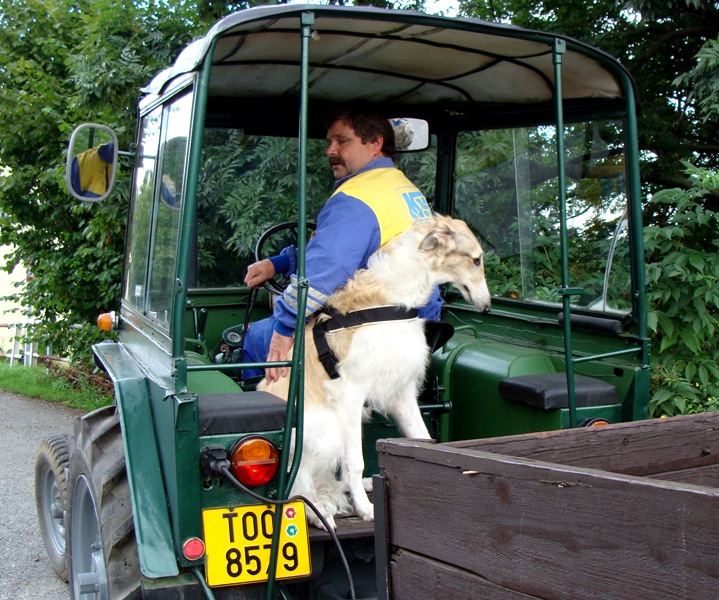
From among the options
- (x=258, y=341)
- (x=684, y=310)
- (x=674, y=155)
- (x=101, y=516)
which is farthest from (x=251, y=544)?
(x=674, y=155)

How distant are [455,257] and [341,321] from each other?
491 mm

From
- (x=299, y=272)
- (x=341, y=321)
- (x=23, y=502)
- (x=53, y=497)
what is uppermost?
(x=299, y=272)

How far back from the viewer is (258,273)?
412cm

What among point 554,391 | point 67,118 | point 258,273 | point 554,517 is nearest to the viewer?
point 554,517

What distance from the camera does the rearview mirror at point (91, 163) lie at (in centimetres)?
374

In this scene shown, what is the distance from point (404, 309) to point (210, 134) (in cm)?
185

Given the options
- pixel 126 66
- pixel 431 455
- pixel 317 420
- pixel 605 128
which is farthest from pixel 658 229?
pixel 126 66

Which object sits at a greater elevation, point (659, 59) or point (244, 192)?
point (659, 59)

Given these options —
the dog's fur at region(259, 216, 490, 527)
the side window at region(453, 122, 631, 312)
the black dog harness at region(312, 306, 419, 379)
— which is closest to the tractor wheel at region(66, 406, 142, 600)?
the dog's fur at region(259, 216, 490, 527)

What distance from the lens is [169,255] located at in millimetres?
2971

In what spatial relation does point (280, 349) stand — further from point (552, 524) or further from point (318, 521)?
point (552, 524)

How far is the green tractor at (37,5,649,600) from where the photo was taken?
A: 253 cm

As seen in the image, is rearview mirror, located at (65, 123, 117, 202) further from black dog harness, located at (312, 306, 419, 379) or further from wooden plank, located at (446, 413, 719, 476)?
wooden plank, located at (446, 413, 719, 476)

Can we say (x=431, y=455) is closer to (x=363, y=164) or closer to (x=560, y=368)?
(x=560, y=368)
